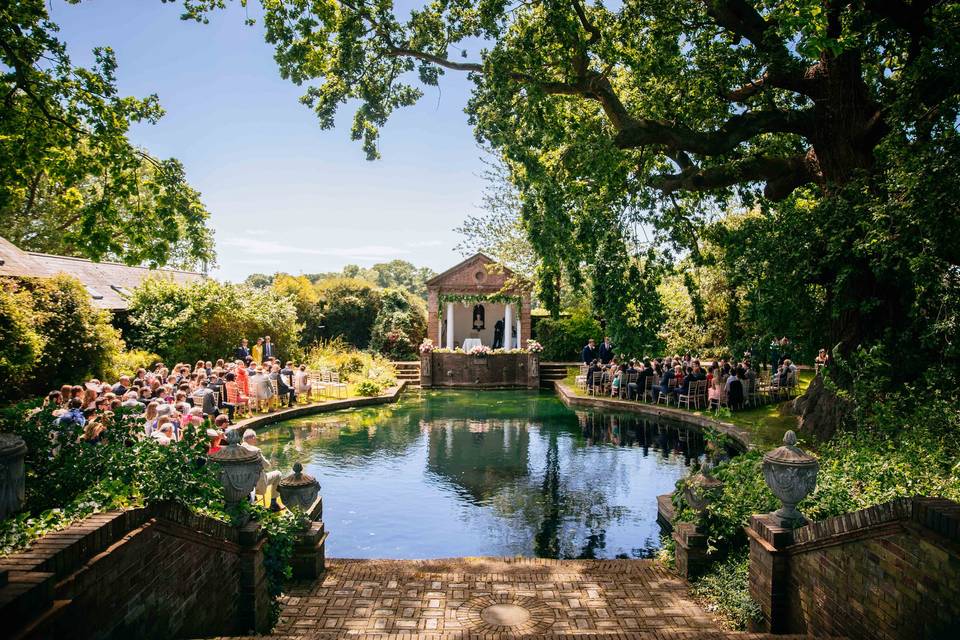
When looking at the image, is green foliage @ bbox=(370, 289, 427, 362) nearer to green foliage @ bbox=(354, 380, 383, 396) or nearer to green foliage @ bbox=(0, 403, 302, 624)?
green foliage @ bbox=(354, 380, 383, 396)

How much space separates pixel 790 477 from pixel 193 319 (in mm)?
20682

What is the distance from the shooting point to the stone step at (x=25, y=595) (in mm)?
2873

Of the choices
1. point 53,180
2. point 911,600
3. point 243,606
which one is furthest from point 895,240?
point 53,180

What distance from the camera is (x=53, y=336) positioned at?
52.1 ft

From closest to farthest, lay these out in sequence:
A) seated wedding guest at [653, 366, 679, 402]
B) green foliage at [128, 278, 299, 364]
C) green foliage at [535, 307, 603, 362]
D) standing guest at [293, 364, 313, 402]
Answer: standing guest at [293, 364, 313, 402]
seated wedding guest at [653, 366, 679, 402]
green foliage at [128, 278, 299, 364]
green foliage at [535, 307, 603, 362]

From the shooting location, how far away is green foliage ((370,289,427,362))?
31.2 metres

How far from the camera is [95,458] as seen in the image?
15.8ft

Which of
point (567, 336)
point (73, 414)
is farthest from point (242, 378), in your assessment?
point (567, 336)

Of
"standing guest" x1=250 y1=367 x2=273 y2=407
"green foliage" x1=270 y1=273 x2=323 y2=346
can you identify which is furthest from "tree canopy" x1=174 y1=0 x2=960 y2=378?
"green foliage" x1=270 y1=273 x2=323 y2=346

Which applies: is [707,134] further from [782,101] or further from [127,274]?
[127,274]

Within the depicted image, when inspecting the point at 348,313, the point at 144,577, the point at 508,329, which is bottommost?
the point at 144,577

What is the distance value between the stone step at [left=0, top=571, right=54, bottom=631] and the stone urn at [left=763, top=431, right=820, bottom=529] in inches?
209

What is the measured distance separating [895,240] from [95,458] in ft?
34.0

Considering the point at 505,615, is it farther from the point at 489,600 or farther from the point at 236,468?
the point at 236,468
